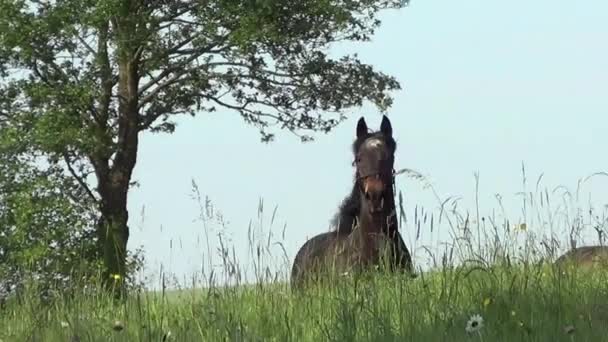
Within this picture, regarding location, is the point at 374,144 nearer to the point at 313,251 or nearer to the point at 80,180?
the point at 313,251

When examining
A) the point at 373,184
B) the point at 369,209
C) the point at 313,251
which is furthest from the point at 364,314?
the point at 313,251

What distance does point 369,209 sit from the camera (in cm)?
1142

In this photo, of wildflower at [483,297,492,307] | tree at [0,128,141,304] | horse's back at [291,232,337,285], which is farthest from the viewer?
tree at [0,128,141,304]

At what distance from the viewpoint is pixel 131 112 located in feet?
98.7

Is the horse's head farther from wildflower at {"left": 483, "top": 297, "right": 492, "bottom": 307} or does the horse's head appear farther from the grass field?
wildflower at {"left": 483, "top": 297, "right": 492, "bottom": 307}

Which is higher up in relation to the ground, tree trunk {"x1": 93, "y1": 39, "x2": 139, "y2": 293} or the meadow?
tree trunk {"x1": 93, "y1": 39, "x2": 139, "y2": 293}

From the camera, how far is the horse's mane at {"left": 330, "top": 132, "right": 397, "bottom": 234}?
11797 millimetres

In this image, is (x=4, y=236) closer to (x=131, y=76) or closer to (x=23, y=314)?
(x=131, y=76)

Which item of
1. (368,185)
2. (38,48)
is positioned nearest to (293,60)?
(38,48)

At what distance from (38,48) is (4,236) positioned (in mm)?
5030

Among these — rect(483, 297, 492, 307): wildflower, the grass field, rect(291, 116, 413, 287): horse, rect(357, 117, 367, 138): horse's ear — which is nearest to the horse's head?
rect(291, 116, 413, 287): horse

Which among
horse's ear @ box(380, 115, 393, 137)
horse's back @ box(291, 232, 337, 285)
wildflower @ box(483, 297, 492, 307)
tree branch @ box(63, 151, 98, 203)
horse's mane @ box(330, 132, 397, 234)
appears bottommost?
wildflower @ box(483, 297, 492, 307)

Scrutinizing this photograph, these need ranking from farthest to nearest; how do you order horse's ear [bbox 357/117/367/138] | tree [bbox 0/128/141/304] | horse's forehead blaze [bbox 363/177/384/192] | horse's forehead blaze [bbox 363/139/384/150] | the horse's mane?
tree [bbox 0/128/141/304]
horse's ear [bbox 357/117/367/138]
the horse's mane
horse's forehead blaze [bbox 363/139/384/150]
horse's forehead blaze [bbox 363/177/384/192]

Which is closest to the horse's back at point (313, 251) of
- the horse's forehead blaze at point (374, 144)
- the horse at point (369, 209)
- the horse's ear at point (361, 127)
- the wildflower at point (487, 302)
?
the horse at point (369, 209)
